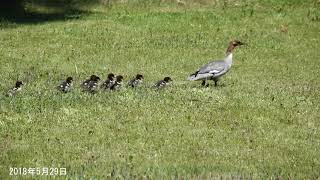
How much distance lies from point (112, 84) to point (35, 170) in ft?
31.1

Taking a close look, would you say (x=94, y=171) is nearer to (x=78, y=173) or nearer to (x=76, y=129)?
(x=78, y=173)

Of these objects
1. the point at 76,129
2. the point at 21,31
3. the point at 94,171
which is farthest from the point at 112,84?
the point at 21,31

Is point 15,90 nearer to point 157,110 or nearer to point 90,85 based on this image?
point 90,85

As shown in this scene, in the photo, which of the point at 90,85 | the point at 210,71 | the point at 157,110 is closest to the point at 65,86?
the point at 90,85

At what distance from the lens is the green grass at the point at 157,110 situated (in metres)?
13.9

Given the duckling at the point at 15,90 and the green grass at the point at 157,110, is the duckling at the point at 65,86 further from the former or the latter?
the duckling at the point at 15,90

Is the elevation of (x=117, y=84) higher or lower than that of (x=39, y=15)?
higher

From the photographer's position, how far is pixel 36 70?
97.1ft

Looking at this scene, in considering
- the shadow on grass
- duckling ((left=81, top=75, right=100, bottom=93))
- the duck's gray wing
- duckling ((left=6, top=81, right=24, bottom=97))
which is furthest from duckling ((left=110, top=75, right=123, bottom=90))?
the shadow on grass

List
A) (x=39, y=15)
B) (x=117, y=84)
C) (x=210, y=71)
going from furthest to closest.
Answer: (x=39, y=15)
(x=210, y=71)
(x=117, y=84)

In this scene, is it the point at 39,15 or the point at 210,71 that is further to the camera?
the point at 39,15

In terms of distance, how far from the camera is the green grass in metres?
13.9

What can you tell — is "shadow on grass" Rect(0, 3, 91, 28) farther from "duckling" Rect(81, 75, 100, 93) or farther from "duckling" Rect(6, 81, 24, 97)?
"duckling" Rect(81, 75, 100, 93)

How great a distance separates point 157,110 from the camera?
1867 centimetres
